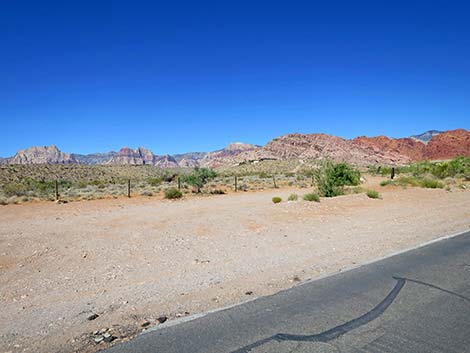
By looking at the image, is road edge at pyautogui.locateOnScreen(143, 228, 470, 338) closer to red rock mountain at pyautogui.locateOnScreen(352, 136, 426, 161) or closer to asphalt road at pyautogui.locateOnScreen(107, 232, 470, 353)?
asphalt road at pyautogui.locateOnScreen(107, 232, 470, 353)

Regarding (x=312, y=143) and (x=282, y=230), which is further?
(x=312, y=143)

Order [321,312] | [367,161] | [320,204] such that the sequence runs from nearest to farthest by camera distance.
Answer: [321,312] < [320,204] < [367,161]

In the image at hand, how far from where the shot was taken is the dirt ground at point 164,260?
19.1ft

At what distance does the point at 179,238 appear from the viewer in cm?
1226

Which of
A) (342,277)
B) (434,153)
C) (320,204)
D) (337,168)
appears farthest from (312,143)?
(342,277)

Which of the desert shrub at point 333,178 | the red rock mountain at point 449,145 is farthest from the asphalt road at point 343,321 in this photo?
the red rock mountain at point 449,145

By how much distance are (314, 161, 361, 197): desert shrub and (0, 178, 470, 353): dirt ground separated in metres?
6.61

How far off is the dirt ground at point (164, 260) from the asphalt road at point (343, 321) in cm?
63

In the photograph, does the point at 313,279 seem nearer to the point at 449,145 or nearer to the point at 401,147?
the point at 449,145

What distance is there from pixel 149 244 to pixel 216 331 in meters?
6.67

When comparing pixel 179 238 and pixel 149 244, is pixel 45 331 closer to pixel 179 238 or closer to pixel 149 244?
pixel 149 244

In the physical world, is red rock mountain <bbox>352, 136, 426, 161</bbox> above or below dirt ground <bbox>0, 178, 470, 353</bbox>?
above

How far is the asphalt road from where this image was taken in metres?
4.69

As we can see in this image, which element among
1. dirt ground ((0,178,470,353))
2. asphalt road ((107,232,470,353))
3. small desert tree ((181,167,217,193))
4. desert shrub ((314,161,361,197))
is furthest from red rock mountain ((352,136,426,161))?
asphalt road ((107,232,470,353))
